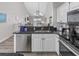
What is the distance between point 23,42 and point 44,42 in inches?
18.4

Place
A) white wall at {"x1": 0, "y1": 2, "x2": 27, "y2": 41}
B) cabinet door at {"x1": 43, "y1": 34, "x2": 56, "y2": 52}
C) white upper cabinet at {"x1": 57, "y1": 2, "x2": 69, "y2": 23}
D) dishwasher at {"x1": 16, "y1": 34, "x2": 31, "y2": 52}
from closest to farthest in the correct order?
1. white upper cabinet at {"x1": 57, "y1": 2, "x2": 69, "y2": 23}
2. white wall at {"x1": 0, "y1": 2, "x2": 27, "y2": 41}
3. cabinet door at {"x1": 43, "y1": 34, "x2": 56, "y2": 52}
4. dishwasher at {"x1": 16, "y1": 34, "x2": 31, "y2": 52}

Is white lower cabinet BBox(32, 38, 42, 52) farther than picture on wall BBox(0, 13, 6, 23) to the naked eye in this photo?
Yes

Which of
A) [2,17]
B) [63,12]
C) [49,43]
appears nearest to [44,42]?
[49,43]

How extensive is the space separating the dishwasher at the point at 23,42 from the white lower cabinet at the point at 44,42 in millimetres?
117

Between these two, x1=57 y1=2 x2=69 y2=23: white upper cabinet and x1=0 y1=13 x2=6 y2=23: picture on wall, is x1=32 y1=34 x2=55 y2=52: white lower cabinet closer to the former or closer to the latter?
x1=57 y1=2 x2=69 y2=23: white upper cabinet

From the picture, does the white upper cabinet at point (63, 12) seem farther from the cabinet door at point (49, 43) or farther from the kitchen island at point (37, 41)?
the cabinet door at point (49, 43)

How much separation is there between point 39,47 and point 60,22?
33.7 inches

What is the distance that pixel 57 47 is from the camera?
1.99 metres

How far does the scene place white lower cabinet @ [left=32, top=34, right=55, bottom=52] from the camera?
2060mm

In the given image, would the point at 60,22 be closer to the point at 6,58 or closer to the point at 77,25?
the point at 77,25

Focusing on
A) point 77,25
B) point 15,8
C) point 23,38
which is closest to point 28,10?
point 15,8

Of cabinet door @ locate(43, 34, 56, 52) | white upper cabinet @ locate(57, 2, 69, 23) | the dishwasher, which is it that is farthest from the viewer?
the dishwasher

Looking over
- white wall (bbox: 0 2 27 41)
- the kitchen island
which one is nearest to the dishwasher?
the kitchen island

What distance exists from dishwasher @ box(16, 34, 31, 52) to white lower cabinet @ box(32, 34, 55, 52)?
117mm
